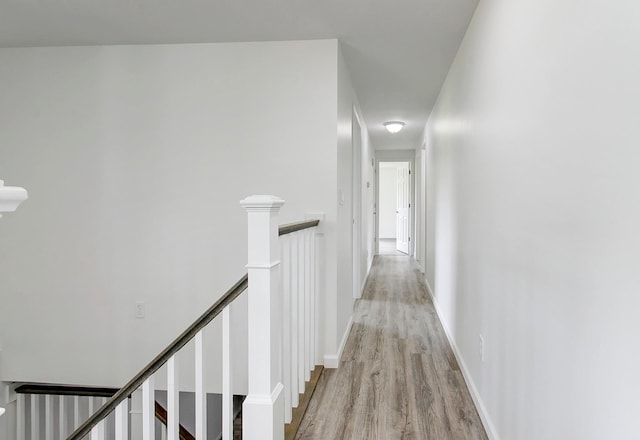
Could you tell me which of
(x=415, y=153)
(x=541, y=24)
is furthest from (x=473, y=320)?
(x=415, y=153)

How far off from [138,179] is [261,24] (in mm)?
1402

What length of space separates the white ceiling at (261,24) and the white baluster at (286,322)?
1.39 m

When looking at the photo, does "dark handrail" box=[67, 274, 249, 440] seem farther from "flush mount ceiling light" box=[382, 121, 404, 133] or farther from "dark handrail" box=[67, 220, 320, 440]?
"flush mount ceiling light" box=[382, 121, 404, 133]

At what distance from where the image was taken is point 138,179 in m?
3.21

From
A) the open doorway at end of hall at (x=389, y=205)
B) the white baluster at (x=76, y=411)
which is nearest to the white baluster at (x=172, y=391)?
the white baluster at (x=76, y=411)

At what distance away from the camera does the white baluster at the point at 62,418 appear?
359 cm

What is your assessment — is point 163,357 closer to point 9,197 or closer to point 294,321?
point 294,321

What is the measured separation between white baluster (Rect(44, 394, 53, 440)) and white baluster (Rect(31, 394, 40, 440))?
5cm

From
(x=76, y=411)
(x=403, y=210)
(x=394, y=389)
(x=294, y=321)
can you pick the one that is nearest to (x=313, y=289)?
(x=294, y=321)

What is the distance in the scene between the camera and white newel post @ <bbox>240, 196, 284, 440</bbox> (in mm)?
1783

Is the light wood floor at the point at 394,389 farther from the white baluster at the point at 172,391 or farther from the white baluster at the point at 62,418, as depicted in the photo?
the white baluster at the point at 62,418

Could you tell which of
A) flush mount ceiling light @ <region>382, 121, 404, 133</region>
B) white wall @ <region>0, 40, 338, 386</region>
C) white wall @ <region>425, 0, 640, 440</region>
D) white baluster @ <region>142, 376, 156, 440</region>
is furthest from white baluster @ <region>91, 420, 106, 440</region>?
flush mount ceiling light @ <region>382, 121, 404, 133</region>

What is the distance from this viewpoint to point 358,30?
282 cm

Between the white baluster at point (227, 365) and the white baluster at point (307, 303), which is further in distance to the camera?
the white baluster at point (307, 303)
